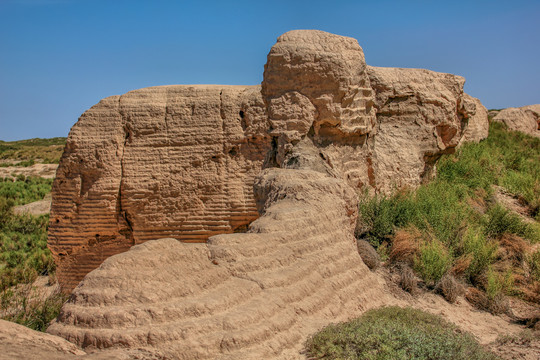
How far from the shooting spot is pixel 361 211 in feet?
25.3

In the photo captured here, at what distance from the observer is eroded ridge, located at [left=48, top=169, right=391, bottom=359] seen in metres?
3.31

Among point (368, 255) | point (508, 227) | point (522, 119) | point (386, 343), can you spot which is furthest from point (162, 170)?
point (522, 119)

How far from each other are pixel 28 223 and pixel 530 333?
1684 cm

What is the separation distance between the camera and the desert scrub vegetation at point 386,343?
3582mm

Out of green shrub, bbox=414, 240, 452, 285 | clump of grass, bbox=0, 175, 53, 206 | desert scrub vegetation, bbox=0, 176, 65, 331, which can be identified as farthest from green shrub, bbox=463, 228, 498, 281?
clump of grass, bbox=0, 175, 53, 206

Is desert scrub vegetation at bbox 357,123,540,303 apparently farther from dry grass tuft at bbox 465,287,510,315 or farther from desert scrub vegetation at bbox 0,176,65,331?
desert scrub vegetation at bbox 0,176,65,331

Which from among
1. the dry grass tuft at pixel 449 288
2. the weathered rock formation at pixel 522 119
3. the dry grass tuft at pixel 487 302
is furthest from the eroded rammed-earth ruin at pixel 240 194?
the weathered rock formation at pixel 522 119

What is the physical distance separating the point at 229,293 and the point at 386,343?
114 cm

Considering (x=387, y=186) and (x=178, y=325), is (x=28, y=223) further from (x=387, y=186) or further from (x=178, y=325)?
(x=178, y=325)

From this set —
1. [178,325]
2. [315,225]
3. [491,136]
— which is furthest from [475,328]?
[491,136]

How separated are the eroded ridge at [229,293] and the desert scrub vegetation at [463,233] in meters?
1.55

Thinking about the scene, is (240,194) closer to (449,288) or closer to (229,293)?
(449,288)

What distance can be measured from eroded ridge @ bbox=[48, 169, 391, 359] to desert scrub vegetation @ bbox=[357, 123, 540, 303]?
5.09ft

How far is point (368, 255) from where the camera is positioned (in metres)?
6.44
